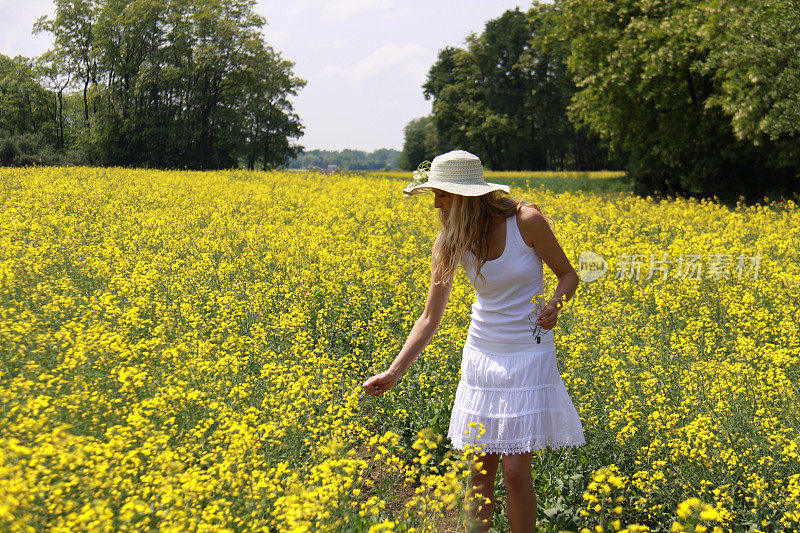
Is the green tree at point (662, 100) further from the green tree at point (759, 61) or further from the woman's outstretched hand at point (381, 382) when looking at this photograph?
the woman's outstretched hand at point (381, 382)

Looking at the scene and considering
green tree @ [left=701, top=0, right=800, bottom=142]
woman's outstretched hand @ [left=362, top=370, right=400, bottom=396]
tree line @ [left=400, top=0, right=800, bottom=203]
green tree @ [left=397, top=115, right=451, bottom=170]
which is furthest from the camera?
green tree @ [left=397, top=115, right=451, bottom=170]

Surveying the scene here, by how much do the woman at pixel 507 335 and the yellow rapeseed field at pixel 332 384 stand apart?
0.25 meters

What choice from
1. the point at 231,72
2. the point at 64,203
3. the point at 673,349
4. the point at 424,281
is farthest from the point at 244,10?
the point at 673,349

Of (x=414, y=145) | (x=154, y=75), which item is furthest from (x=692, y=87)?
(x=414, y=145)

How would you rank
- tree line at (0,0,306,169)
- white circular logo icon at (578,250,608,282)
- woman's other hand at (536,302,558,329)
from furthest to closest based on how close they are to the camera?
tree line at (0,0,306,169) < white circular logo icon at (578,250,608,282) < woman's other hand at (536,302,558,329)

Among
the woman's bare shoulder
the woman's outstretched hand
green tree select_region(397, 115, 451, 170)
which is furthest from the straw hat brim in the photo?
green tree select_region(397, 115, 451, 170)

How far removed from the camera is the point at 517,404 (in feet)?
8.39

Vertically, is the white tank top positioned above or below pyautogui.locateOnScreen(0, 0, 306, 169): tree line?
below

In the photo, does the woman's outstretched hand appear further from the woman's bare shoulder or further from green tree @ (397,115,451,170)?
green tree @ (397,115,451,170)

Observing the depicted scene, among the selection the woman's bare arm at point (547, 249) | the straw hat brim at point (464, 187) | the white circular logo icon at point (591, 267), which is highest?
the straw hat brim at point (464, 187)

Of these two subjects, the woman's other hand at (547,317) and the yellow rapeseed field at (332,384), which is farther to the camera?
the woman's other hand at (547,317)

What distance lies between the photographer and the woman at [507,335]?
8.38 feet

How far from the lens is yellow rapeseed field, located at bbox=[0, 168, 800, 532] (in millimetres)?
2324

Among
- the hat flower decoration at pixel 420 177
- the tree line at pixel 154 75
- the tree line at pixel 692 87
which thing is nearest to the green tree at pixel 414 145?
the tree line at pixel 154 75
